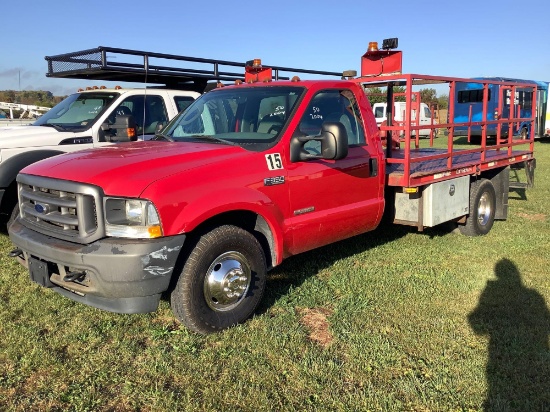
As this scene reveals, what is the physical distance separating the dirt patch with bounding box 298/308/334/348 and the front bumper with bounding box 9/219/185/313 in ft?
4.03

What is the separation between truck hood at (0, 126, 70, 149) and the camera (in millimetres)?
5969

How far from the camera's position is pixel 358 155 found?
4.93 m

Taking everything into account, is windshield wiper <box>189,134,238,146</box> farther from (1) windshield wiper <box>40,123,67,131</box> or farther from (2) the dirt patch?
(1) windshield wiper <box>40,123,67,131</box>

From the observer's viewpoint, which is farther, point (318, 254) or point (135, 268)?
point (318, 254)

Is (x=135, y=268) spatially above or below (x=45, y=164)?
below

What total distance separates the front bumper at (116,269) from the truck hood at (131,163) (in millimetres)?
380

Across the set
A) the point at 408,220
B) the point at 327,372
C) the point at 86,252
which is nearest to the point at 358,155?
the point at 408,220

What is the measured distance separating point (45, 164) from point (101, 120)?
9.55 feet

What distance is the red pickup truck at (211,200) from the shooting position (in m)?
3.38

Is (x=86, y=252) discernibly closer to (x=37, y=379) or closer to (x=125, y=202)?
(x=125, y=202)

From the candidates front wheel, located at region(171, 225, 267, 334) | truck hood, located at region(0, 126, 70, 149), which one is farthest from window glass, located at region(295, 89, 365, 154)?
truck hood, located at region(0, 126, 70, 149)

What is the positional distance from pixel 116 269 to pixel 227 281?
88cm

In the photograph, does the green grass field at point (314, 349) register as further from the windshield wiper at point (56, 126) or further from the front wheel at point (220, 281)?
the windshield wiper at point (56, 126)

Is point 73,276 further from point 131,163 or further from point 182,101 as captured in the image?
point 182,101
